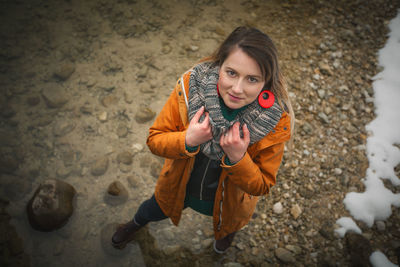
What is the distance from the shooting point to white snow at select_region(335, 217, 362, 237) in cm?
268

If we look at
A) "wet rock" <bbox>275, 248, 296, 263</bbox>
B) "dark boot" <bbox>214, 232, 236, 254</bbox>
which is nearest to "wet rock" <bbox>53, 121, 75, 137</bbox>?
"dark boot" <bbox>214, 232, 236, 254</bbox>

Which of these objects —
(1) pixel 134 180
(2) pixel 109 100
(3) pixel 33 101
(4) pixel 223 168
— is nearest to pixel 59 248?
(1) pixel 134 180

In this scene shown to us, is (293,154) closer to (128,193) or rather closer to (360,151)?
(360,151)

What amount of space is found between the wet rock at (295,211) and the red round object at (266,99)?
1.84 meters

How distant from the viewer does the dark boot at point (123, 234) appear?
8.44ft

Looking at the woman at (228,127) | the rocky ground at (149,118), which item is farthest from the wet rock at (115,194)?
the woman at (228,127)

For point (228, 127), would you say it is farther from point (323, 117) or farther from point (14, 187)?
point (14, 187)

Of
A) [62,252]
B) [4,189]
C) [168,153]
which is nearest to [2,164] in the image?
[4,189]

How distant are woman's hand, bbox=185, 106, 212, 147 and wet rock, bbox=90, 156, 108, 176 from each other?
2067mm

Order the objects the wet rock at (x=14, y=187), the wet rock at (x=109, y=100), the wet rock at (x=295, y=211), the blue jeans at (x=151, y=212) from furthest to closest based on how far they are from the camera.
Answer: the wet rock at (x=109, y=100)
the wet rock at (x=14, y=187)
the wet rock at (x=295, y=211)
the blue jeans at (x=151, y=212)

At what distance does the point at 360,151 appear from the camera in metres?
3.13

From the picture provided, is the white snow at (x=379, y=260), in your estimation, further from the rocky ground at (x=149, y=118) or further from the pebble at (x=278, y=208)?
the pebble at (x=278, y=208)

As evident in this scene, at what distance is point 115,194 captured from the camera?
9.86 ft

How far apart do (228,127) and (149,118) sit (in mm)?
2182
